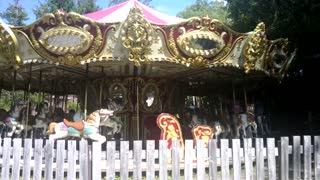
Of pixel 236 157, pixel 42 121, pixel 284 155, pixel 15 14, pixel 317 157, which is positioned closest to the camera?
pixel 236 157

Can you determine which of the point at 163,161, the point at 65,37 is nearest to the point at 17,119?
the point at 65,37

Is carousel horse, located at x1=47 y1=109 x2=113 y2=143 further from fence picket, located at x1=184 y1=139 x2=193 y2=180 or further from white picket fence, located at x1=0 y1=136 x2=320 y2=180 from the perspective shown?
fence picket, located at x1=184 y1=139 x2=193 y2=180

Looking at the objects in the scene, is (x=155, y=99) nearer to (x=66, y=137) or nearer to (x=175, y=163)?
(x=66, y=137)

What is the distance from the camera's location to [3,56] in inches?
393

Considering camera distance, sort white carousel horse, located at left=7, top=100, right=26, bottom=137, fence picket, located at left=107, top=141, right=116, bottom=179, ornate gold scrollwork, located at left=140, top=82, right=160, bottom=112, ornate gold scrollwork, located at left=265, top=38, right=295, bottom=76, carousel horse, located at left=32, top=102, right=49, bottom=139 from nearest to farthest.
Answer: fence picket, located at left=107, top=141, right=116, bottom=179 → ornate gold scrollwork, located at left=265, top=38, right=295, bottom=76 → white carousel horse, located at left=7, top=100, right=26, bottom=137 → ornate gold scrollwork, located at left=140, top=82, right=160, bottom=112 → carousel horse, located at left=32, top=102, right=49, bottom=139

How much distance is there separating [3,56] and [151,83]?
5017 mm

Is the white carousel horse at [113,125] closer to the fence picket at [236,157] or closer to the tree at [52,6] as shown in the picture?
the fence picket at [236,157]

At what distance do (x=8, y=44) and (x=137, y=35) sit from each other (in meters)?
3.16

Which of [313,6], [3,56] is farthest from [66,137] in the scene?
[313,6]

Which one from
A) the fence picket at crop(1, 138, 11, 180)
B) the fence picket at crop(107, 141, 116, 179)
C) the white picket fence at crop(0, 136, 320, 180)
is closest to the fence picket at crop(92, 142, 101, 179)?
the white picket fence at crop(0, 136, 320, 180)

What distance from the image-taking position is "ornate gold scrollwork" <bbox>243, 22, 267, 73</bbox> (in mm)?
10320

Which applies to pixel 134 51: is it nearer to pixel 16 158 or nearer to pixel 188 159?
pixel 188 159

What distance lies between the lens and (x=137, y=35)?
920cm

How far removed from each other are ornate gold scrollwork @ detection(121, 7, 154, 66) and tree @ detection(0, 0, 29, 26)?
3789 centimetres
